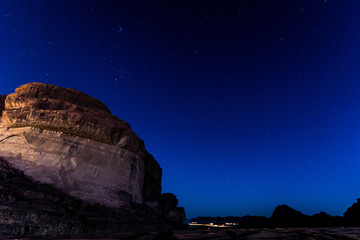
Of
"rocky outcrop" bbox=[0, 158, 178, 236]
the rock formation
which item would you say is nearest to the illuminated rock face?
the rock formation

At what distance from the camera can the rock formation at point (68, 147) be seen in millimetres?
15586

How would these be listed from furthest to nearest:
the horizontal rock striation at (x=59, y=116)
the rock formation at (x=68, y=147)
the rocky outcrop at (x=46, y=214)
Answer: the horizontal rock striation at (x=59, y=116) < the rock formation at (x=68, y=147) < the rocky outcrop at (x=46, y=214)

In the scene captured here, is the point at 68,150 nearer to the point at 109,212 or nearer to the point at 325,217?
the point at 109,212

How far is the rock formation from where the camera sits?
15586 millimetres

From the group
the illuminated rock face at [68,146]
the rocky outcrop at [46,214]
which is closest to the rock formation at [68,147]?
the illuminated rock face at [68,146]

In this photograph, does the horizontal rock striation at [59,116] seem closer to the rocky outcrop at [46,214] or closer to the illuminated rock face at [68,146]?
the illuminated rock face at [68,146]

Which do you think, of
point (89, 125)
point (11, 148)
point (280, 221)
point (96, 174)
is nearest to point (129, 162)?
point (96, 174)

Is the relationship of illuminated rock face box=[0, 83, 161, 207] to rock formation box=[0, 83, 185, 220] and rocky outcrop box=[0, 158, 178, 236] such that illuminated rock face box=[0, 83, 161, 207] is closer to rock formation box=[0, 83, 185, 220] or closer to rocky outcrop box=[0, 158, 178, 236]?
rock formation box=[0, 83, 185, 220]

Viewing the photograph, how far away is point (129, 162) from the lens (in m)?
20.8

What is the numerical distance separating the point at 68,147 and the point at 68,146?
10 cm

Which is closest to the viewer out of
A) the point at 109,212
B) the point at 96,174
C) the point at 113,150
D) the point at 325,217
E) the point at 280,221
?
the point at 109,212

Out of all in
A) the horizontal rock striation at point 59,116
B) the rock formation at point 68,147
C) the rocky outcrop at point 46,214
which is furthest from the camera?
the horizontal rock striation at point 59,116

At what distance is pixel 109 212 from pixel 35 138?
30.3ft

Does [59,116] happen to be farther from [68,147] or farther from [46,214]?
[46,214]
